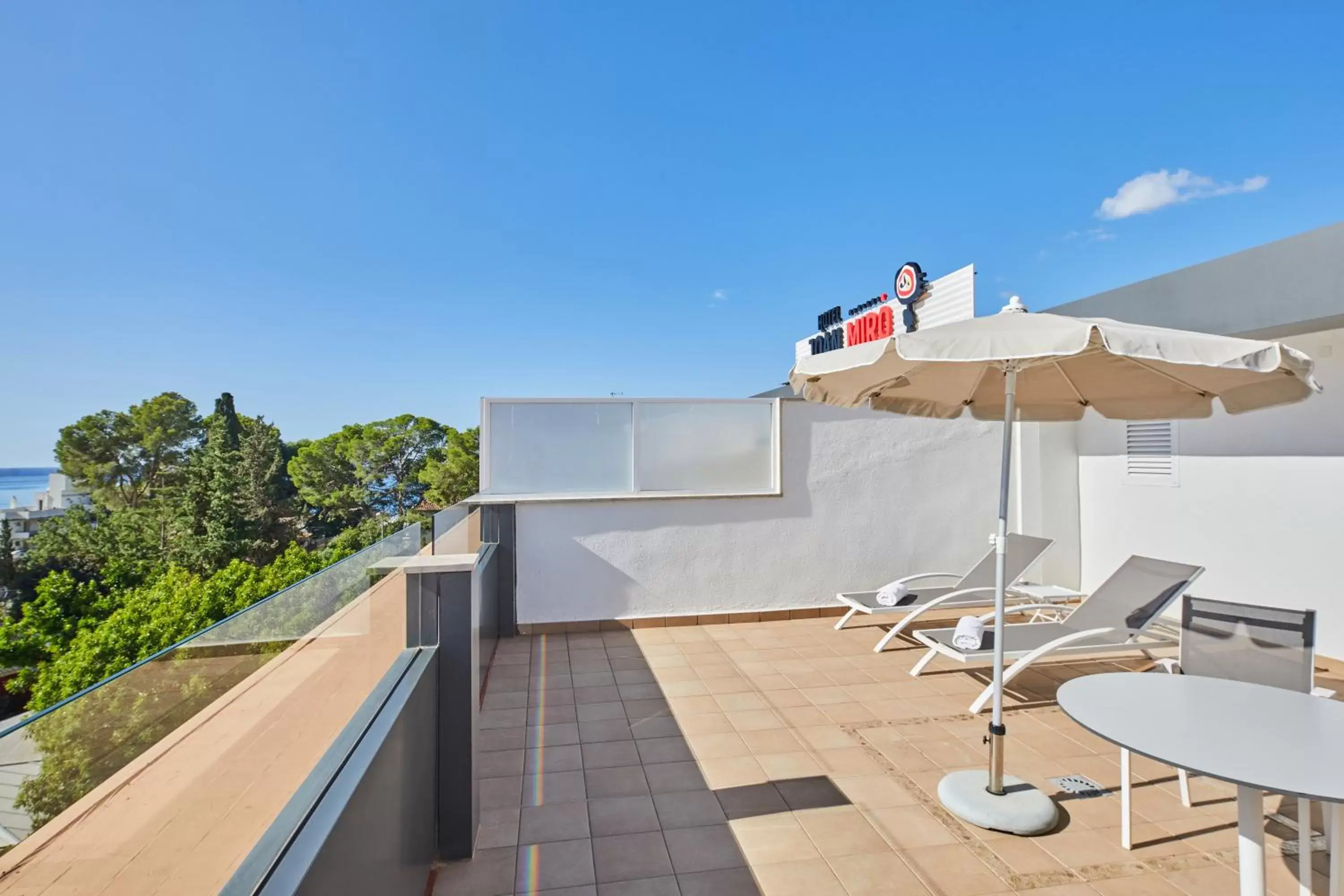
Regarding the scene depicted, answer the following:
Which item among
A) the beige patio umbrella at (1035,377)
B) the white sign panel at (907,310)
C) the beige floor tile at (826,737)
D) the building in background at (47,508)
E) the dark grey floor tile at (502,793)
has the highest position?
the white sign panel at (907,310)

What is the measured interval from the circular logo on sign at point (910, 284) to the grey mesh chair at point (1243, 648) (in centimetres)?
804

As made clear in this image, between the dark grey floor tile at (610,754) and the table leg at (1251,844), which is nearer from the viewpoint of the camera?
the table leg at (1251,844)

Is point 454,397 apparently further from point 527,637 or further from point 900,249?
point 527,637

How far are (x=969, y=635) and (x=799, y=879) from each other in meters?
2.51

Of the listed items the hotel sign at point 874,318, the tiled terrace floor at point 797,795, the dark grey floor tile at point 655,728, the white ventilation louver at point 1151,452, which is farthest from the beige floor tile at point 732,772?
the hotel sign at point 874,318

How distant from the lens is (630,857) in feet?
9.25

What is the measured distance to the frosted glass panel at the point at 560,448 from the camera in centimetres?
651

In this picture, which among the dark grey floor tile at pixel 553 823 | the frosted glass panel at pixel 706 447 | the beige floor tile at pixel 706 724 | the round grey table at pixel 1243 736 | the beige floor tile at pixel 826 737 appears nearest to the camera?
the round grey table at pixel 1243 736

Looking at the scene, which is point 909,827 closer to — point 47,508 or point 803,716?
point 803,716

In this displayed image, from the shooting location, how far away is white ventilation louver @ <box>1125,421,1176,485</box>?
21.1 feet

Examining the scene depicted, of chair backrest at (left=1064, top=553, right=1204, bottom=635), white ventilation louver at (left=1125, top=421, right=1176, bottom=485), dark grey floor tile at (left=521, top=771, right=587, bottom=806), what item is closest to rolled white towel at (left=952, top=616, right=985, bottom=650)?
chair backrest at (left=1064, top=553, right=1204, bottom=635)

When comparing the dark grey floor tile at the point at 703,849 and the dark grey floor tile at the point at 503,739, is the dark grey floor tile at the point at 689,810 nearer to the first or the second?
the dark grey floor tile at the point at 703,849

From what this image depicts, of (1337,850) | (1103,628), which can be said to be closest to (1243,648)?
(1337,850)

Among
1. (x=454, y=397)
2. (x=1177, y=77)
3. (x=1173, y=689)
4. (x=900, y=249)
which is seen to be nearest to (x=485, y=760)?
(x=1173, y=689)
